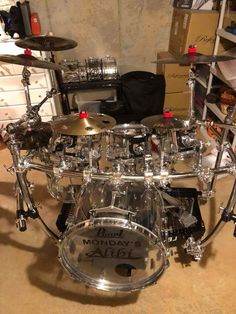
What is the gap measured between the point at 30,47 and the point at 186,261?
4.77 ft

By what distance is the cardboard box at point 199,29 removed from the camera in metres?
2.20

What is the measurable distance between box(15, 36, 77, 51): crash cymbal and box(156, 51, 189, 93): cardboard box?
1.22 m

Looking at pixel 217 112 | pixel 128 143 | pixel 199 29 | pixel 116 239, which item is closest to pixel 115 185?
pixel 116 239

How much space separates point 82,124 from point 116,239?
49 cm

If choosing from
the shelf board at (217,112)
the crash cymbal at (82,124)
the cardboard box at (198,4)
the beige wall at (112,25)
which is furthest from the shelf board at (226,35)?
the crash cymbal at (82,124)

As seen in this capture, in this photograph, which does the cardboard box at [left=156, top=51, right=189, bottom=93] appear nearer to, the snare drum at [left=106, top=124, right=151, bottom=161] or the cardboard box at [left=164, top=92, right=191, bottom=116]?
the cardboard box at [left=164, top=92, right=191, bottom=116]

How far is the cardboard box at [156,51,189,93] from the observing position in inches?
99.7

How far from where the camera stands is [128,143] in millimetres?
1394

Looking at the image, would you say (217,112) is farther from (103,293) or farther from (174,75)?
(103,293)

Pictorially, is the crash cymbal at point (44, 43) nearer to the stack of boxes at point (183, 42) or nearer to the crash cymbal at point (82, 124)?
the crash cymbal at point (82, 124)

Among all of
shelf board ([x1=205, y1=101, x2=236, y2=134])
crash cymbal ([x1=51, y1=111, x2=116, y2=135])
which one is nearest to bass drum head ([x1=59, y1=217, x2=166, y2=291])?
crash cymbal ([x1=51, y1=111, x2=116, y2=135])

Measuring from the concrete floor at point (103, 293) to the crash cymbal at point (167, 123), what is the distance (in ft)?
2.37

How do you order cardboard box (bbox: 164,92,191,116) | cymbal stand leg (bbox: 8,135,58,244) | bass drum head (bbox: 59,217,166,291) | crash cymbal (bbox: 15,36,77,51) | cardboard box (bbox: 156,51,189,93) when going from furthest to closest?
cardboard box (bbox: 164,92,191,116), cardboard box (bbox: 156,51,189,93), crash cymbal (bbox: 15,36,77,51), cymbal stand leg (bbox: 8,135,58,244), bass drum head (bbox: 59,217,166,291)

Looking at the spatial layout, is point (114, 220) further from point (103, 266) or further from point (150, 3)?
point (150, 3)
